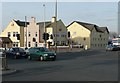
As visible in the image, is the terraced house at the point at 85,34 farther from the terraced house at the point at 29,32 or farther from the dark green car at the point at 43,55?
the dark green car at the point at 43,55

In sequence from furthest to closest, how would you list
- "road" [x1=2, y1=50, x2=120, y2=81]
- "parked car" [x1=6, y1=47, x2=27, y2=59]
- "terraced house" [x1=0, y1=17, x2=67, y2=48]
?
1. "terraced house" [x1=0, y1=17, x2=67, y2=48]
2. "parked car" [x1=6, y1=47, x2=27, y2=59]
3. "road" [x1=2, y1=50, x2=120, y2=81]

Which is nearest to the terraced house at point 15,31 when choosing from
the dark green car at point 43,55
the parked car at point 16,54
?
the parked car at point 16,54

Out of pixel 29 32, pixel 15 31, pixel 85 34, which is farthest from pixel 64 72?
pixel 85 34

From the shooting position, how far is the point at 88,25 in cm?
10156

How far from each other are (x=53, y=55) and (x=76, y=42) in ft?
221

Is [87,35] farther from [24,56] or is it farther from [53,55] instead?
[53,55]

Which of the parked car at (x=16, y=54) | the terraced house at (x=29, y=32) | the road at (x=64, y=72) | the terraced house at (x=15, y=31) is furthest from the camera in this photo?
the terraced house at (x=15, y=31)

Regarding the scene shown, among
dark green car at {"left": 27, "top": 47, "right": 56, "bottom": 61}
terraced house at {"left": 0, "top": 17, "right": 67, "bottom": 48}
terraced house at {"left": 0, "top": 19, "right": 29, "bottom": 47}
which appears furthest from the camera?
terraced house at {"left": 0, "top": 19, "right": 29, "bottom": 47}

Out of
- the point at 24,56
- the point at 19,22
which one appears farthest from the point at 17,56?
the point at 19,22

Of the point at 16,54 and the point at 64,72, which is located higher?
the point at 16,54

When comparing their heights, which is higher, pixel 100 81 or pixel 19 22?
pixel 19 22

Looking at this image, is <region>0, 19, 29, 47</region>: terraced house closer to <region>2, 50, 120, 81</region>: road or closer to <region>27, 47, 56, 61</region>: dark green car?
<region>27, 47, 56, 61</region>: dark green car

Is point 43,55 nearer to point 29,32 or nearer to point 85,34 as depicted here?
point 29,32

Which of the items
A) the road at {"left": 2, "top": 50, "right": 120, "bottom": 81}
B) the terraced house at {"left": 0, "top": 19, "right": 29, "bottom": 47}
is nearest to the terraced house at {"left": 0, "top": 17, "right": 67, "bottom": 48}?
the terraced house at {"left": 0, "top": 19, "right": 29, "bottom": 47}
